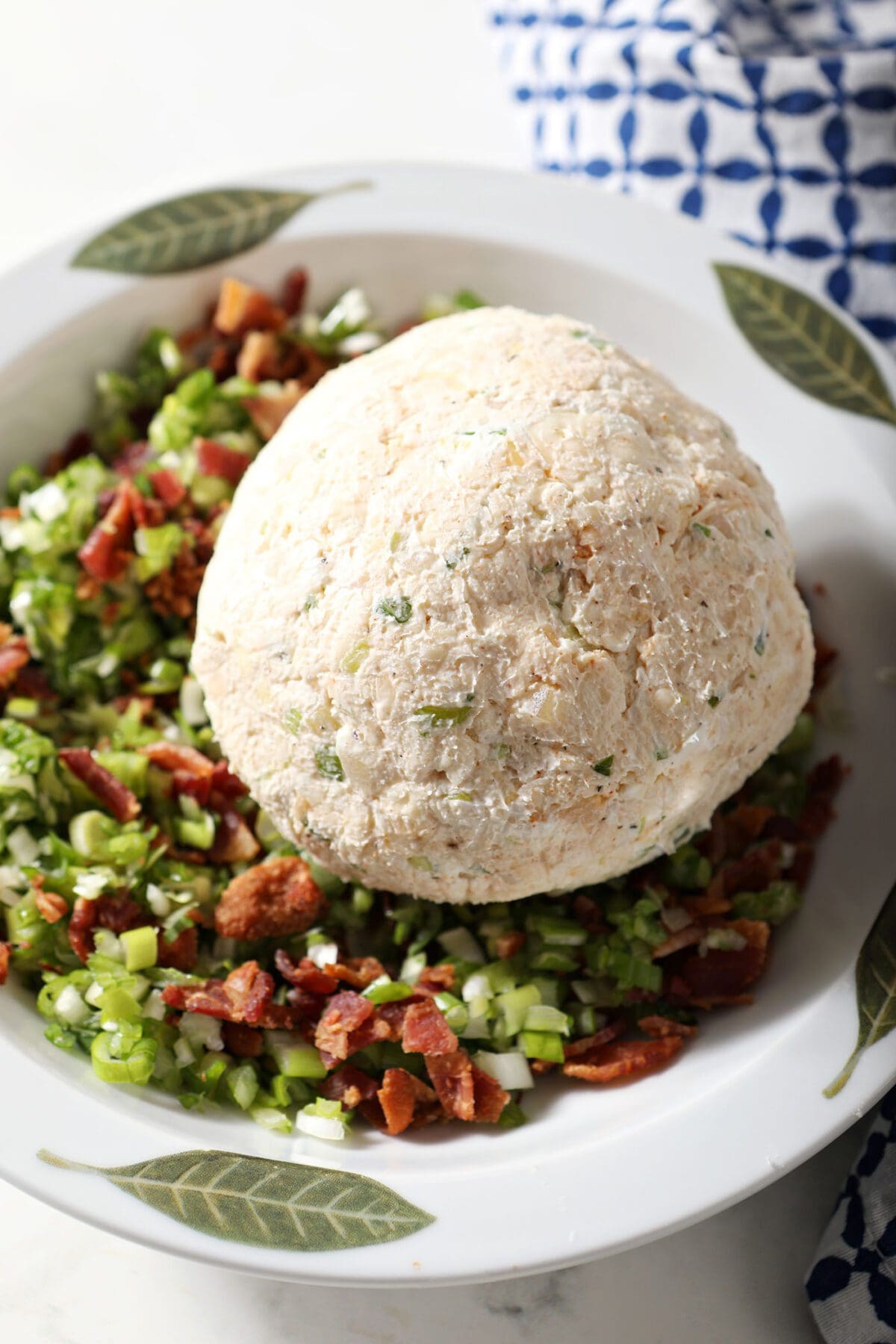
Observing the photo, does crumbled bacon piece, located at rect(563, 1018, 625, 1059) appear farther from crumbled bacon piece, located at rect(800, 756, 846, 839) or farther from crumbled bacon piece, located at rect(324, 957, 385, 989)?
crumbled bacon piece, located at rect(800, 756, 846, 839)

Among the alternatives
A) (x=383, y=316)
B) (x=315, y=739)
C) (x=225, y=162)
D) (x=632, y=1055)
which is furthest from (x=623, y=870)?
(x=225, y=162)

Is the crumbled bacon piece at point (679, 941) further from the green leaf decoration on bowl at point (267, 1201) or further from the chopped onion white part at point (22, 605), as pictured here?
the chopped onion white part at point (22, 605)

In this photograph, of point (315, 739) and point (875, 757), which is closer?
point (315, 739)

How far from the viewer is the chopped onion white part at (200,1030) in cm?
216

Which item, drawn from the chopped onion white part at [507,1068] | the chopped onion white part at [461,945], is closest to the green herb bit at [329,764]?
the chopped onion white part at [461,945]

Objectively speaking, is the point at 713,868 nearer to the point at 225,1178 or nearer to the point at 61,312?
the point at 225,1178

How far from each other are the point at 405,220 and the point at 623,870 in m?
1.57

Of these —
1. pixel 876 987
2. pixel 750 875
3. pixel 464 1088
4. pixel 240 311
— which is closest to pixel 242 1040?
pixel 464 1088

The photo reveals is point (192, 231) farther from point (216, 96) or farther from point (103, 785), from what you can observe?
point (103, 785)

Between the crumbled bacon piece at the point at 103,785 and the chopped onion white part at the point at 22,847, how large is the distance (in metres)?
0.14

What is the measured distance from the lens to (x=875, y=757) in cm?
243

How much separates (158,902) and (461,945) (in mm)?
544

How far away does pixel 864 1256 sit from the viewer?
2.17 meters

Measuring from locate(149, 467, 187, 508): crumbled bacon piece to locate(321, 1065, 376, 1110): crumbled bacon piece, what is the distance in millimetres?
1164
